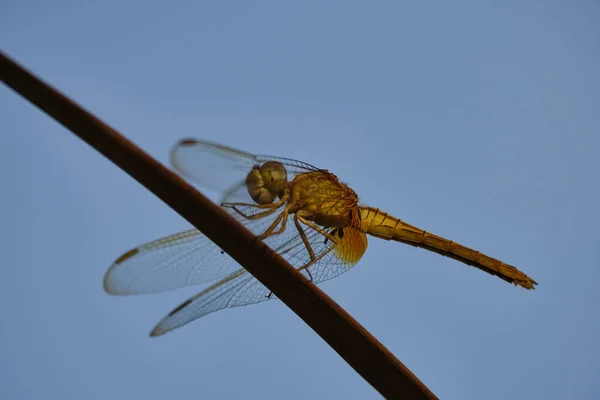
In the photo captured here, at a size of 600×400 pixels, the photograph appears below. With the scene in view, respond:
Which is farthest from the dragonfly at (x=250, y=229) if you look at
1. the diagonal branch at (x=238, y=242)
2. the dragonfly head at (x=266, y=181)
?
the diagonal branch at (x=238, y=242)

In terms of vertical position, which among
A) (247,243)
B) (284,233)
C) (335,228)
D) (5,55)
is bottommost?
(247,243)

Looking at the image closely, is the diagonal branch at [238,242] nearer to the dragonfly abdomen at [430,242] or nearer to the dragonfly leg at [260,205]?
the dragonfly leg at [260,205]

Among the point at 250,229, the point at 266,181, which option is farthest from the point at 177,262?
the point at 266,181

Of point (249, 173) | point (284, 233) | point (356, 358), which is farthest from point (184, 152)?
point (356, 358)

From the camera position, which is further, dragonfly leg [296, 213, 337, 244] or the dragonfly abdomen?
the dragonfly abdomen

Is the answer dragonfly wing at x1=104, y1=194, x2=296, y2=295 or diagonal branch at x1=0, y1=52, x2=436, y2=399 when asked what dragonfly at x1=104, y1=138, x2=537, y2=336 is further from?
diagonal branch at x1=0, y1=52, x2=436, y2=399

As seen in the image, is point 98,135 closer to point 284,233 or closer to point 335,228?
point 284,233

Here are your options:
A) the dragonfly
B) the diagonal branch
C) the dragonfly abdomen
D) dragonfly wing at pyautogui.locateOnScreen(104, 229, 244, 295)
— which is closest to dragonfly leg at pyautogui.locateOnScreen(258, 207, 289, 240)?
the dragonfly

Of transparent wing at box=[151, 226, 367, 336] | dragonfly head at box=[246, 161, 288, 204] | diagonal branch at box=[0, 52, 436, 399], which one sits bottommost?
diagonal branch at box=[0, 52, 436, 399]
